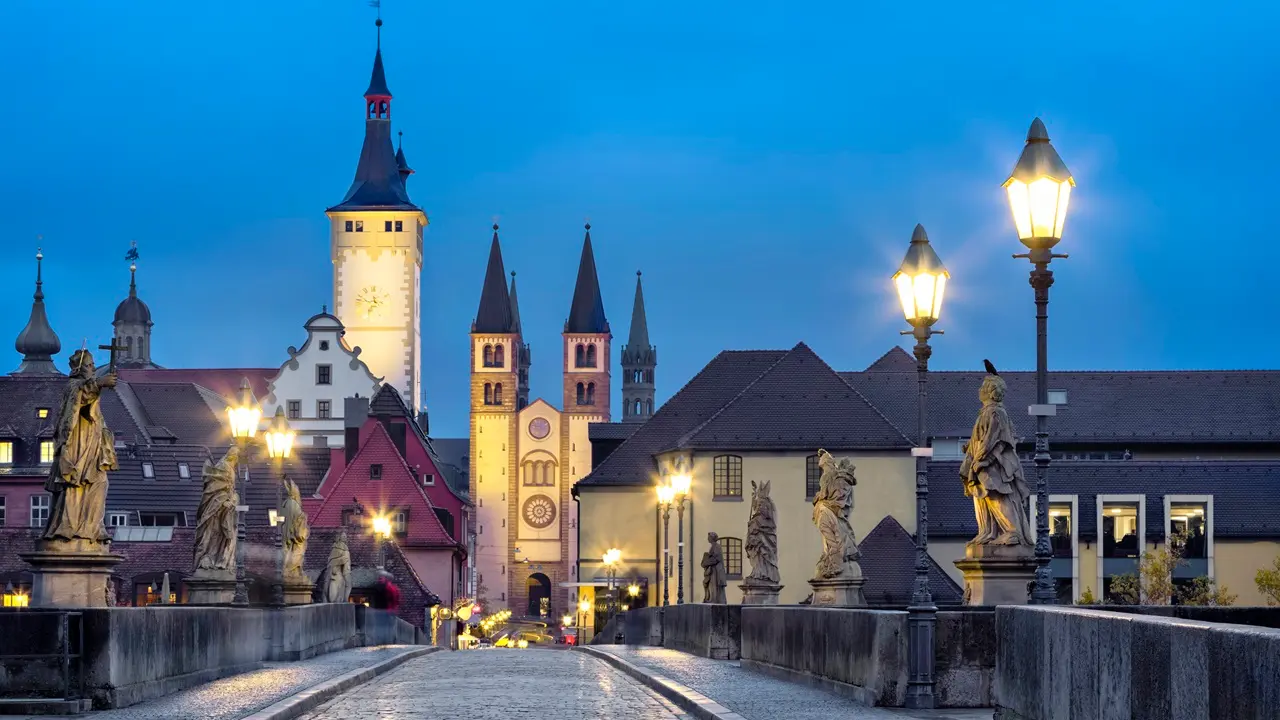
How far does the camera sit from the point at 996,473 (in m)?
21.0

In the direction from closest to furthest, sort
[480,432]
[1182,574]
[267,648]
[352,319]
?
1. [267,648]
2. [1182,574]
3. [352,319]
4. [480,432]

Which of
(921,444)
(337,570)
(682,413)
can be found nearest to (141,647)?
(921,444)

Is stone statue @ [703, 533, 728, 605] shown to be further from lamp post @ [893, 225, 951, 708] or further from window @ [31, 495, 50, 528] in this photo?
window @ [31, 495, 50, 528]

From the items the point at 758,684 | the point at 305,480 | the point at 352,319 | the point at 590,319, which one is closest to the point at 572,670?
the point at 758,684

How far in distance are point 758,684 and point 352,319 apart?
122m

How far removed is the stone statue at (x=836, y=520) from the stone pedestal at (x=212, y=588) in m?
9.70

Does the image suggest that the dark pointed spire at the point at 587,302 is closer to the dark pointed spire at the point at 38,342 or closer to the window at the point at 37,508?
the dark pointed spire at the point at 38,342

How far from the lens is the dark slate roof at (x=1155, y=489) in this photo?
7719cm

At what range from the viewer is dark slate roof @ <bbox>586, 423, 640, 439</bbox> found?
98438mm

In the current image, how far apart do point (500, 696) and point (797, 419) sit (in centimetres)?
5799

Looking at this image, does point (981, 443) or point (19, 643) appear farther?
point (981, 443)

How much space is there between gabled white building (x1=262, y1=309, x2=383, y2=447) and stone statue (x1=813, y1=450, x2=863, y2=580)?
8392 cm

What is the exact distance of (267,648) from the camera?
2925cm

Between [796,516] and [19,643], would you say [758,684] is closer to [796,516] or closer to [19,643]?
[19,643]
